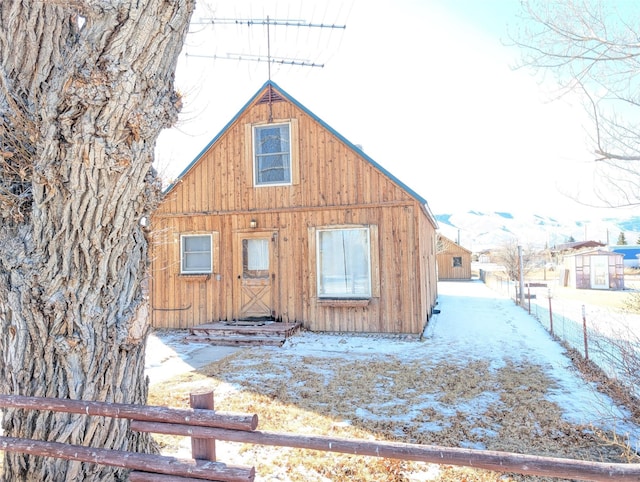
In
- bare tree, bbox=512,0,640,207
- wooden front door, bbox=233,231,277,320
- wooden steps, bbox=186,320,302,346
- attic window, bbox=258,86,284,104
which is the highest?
attic window, bbox=258,86,284,104

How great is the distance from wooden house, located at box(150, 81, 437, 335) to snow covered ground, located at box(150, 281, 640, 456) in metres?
0.71

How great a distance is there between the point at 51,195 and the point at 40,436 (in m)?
1.57

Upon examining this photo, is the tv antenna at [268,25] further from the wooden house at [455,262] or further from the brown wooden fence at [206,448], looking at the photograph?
the wooden house at [455,262]

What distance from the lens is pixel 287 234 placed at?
31.4ft

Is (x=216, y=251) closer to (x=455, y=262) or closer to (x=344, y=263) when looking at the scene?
(x=344, y=263)

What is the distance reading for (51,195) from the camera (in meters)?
2.71

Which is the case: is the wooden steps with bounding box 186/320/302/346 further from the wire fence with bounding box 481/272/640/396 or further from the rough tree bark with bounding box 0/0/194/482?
the rough tree bark with bounding box 0/0/194/482

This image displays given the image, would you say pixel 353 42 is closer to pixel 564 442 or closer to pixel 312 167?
pixel 312 167

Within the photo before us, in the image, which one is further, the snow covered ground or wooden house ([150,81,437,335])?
wooden house ([150,81,437,335])

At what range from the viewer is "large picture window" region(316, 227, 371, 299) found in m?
9.19

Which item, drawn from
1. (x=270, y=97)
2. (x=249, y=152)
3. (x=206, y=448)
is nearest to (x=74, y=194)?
(x=206, y=448)

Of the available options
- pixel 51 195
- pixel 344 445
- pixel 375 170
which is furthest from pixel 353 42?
pixel 344 445

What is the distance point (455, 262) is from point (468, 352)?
2908 cm

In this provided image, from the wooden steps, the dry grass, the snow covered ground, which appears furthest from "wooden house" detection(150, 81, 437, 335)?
the dry grass
